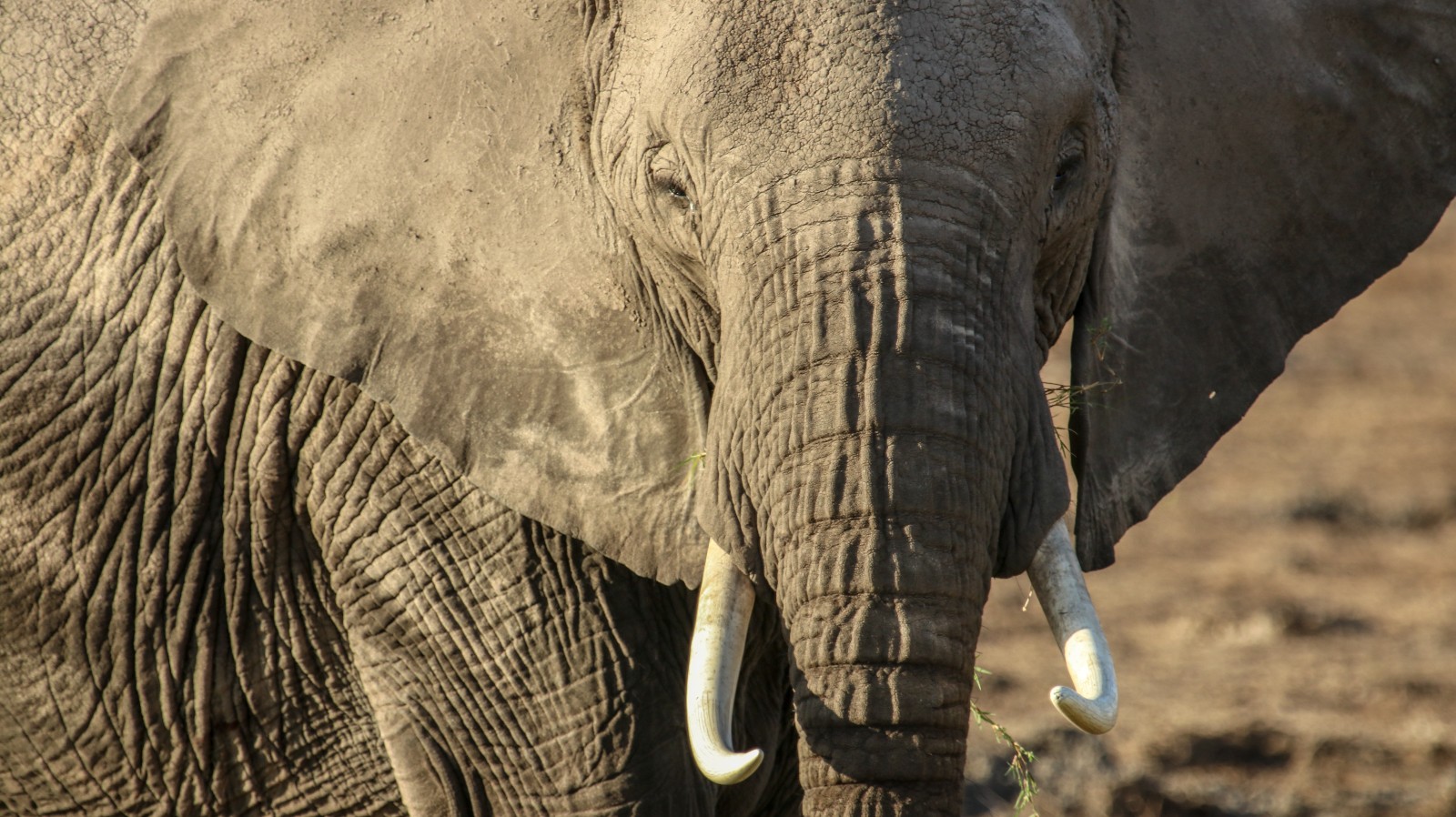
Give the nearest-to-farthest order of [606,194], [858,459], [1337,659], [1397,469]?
[858,459] → [606,194] → [1337,659] → [1397,469]

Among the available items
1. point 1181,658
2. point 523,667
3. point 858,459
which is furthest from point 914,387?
point 1181,658

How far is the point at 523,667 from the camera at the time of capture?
124 inches

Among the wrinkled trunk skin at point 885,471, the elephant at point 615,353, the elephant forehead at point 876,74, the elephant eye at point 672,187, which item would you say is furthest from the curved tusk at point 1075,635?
the elephant eye at point 672,187

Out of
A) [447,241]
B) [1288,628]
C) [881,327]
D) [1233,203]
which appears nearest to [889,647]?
[881,327]

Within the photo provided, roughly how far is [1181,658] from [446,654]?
451cm

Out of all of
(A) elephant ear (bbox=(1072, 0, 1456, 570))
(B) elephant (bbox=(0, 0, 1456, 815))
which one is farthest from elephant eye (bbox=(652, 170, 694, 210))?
(A) elephant ear (bbox=(1072, 0, 1456, 570))

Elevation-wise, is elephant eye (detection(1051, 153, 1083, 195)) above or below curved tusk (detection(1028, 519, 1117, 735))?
above

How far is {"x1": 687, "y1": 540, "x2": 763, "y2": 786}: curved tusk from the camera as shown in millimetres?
2541

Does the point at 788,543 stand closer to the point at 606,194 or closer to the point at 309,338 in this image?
the point at 606,194

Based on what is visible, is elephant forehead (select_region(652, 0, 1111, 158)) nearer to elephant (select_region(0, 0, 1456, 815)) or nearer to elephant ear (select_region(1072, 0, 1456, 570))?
elephant (select_region(0, 0, 1456, 815))

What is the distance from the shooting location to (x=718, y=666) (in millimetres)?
2668

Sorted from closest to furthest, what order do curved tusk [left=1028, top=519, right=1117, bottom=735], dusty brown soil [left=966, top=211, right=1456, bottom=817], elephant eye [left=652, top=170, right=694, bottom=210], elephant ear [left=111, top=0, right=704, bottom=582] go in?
curved tusk [left=1028, top=519, right=1117, bottom=735], elephant eye [left=652, top=170, right=694, bottom=210], elephant ear [left=111, top=0, right=704, bottom=582], dusty brown soil [left=966, top=211, right=1456, bottom=817]

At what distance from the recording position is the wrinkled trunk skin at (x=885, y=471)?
99.0 inches

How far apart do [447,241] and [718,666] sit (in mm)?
795
